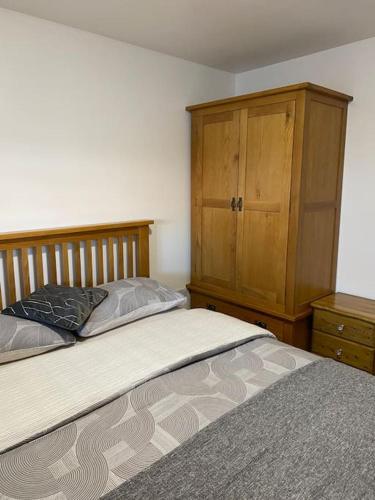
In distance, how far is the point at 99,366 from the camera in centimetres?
158

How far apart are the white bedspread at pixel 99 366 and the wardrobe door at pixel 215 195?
848 mm

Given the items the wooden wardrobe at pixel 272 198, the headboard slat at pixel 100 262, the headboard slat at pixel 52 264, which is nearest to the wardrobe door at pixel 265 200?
the wooden wardrobe at pixel 272 198

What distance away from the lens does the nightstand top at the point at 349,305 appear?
2.40 meters

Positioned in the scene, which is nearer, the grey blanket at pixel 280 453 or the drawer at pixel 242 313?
the grey blanket at pixel 280 453

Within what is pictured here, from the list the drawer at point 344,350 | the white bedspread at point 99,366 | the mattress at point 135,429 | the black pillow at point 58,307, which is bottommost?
the drawer at point 344,350

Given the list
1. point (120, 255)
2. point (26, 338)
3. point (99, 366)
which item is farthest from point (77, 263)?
point (99, 366)

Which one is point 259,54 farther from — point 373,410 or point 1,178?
point 373,410

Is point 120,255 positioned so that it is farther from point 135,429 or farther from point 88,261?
point 135,429

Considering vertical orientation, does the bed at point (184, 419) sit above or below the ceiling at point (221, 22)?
below

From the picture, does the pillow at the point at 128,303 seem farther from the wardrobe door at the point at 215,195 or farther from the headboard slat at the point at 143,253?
the wardrobe door at the point at 215,195

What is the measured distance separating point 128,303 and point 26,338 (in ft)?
1.87

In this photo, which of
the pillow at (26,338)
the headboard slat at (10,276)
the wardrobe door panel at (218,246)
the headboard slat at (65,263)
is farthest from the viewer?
the wardrobe door panel at (218,246)

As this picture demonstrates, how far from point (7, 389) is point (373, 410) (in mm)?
1294

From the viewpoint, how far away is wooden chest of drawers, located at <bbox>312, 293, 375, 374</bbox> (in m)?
2.37
